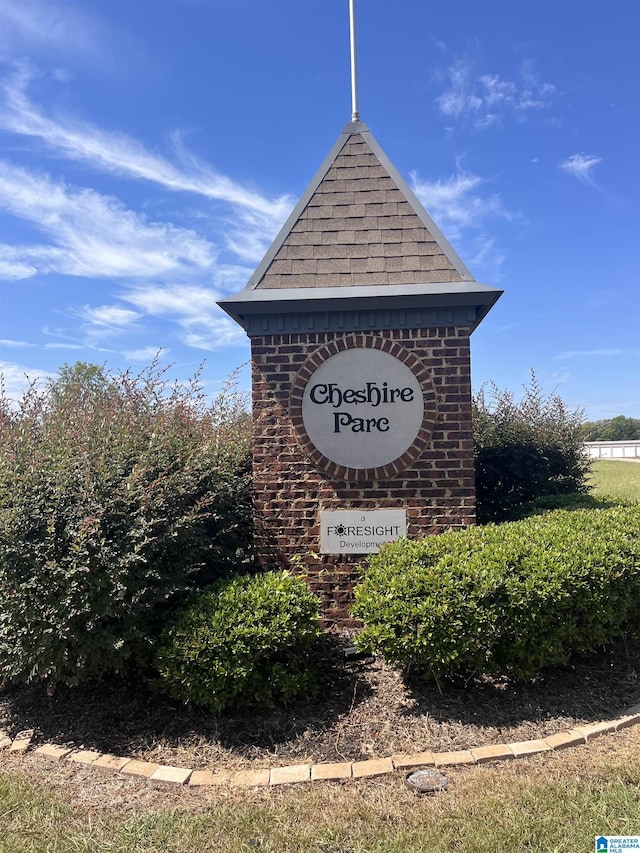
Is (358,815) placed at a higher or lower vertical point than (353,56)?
lower

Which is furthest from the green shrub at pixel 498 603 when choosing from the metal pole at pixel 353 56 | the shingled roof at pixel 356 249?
the metal pole at pixel 353 56

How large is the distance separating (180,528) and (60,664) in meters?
1.17

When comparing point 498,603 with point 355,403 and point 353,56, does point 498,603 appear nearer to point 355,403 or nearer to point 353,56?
point 355,403

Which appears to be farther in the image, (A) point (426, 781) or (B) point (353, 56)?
(B) point (353, 56)

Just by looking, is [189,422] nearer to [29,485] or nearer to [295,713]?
[29,485]

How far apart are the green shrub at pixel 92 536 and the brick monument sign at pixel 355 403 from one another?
829mm

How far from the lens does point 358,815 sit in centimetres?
279

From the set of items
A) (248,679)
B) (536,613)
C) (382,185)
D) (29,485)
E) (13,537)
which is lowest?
(248,679)

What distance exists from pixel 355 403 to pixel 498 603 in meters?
2.28

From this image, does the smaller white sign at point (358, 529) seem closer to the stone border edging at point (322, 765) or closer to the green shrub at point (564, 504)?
the green shrub at point (564, 504)

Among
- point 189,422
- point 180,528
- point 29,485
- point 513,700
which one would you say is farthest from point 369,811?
point 189,422

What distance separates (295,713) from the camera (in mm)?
3828

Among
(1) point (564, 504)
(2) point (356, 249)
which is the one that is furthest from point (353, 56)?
(1) point (564, 504)

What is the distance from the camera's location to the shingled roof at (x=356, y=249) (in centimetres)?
523
